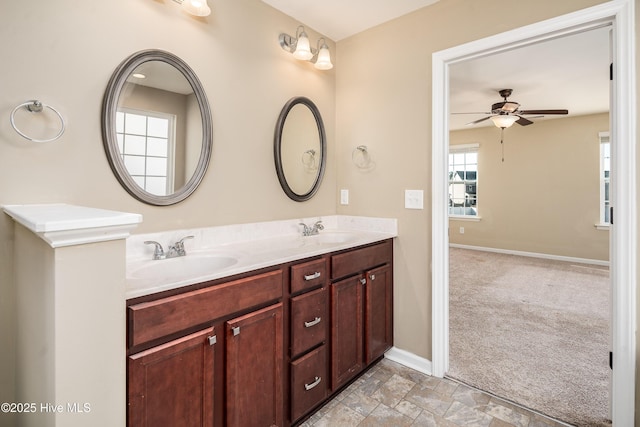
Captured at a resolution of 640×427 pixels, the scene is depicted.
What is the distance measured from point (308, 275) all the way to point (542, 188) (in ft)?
19.0

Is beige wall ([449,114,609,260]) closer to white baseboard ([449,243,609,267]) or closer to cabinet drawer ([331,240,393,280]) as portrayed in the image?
white baseboard ([449,243,609,267])

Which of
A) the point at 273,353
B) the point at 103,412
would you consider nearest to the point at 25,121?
the point at 103,412

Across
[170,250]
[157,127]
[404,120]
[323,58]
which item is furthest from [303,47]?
[170,250]

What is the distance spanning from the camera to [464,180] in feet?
22.3

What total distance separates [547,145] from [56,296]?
6.89 meters

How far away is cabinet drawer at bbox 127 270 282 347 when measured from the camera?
3.37 feet

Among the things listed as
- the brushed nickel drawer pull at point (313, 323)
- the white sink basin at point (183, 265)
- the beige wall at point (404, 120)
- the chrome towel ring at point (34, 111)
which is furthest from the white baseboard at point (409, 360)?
the chrome towel ring at point (34, 111)

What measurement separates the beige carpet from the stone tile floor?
0.39 feet

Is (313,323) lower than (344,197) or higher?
lower

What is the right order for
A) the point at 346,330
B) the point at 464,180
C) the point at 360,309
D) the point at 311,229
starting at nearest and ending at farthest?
the point at 346,330
the point at 360,309
the point at 311,229
the point at 464,180

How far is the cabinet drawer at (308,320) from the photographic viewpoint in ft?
5.22

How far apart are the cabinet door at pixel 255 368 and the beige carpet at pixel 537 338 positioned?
1307 mm

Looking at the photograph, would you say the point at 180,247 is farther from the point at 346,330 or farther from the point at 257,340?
the point at 346,330

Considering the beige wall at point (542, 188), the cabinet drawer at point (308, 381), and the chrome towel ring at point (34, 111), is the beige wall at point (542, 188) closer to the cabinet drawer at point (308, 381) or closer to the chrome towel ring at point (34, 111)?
the cabinet drawer at point (308, 381)
